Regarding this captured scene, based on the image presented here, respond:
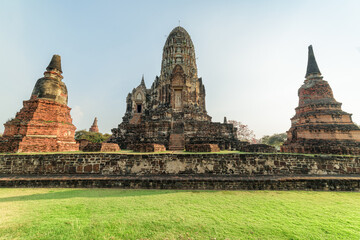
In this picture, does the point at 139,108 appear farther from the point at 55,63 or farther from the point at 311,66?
the point at 311,66

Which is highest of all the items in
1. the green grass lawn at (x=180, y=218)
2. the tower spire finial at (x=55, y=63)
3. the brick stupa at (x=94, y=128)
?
the tower spire finial at (x=55, y=63)

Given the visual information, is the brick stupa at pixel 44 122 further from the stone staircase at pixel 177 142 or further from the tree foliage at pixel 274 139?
the tree foliage at pixel 274 139

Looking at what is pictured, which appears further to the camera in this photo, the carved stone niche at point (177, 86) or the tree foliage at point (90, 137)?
the tree foliage at point (90, 137)

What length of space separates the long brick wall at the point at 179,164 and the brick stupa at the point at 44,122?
270 centimetres

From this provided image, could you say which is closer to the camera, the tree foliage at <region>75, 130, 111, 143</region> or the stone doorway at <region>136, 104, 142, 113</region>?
the tree foliage at <region>75, 130, 111, 143</region>

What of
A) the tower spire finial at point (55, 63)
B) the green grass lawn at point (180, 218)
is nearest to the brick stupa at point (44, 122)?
the tower spire finial at point (55, 63)

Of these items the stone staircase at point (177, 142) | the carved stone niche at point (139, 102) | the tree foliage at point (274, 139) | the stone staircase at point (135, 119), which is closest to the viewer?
the stone staircase at point (177, 142)

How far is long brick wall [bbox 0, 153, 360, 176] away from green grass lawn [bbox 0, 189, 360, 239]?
2.55 m

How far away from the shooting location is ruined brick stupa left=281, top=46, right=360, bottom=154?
38.3ft

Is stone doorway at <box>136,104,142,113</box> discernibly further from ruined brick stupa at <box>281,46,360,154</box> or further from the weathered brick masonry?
ruined brick stupa at <box>281,46,360,154</box>

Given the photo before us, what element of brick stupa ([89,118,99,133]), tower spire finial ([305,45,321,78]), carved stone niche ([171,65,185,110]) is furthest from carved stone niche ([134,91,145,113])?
tower spire finial ([305,45,321,78])

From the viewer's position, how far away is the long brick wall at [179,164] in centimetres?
743

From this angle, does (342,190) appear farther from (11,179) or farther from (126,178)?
(11,179)

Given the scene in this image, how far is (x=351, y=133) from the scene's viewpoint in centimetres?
1187
